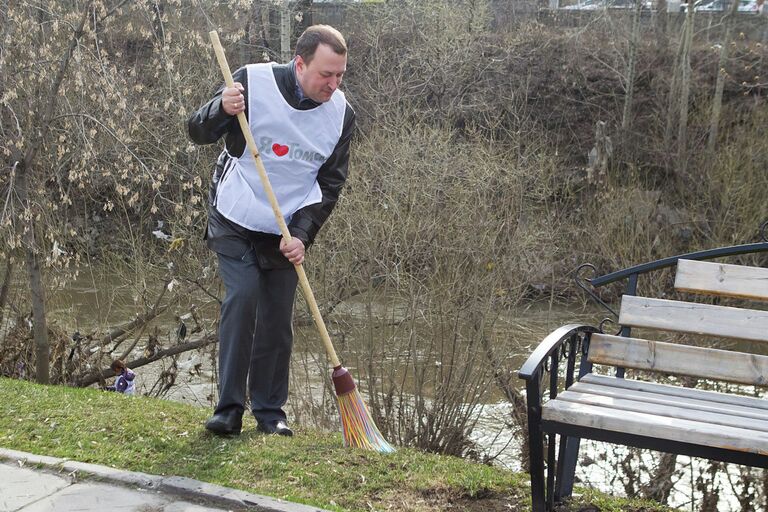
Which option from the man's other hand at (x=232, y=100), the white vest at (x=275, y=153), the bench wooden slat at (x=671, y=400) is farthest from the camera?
the white vest at (x=275, y=153)

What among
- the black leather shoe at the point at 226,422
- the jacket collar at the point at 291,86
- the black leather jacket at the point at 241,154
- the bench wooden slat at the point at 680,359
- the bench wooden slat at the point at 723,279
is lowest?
the black leather shoe at the point at 226,422

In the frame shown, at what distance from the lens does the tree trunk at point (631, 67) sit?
2116 cm

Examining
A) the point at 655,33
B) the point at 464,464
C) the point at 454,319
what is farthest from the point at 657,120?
the point at 464,464

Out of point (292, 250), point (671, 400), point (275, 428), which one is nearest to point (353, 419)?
point (275, 428)

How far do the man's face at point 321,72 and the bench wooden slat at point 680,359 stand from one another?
1.65 m

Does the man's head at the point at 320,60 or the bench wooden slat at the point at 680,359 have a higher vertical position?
the man's head at the point at 320,60

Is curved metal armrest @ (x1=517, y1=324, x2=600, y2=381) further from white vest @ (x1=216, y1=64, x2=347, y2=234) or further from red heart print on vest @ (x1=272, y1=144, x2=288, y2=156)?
red heart print on vest @ (x1=272, y1=144, x2=288, y2=156)

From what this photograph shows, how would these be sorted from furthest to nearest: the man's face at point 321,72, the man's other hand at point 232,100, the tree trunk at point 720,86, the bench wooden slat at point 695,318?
1. the tree trunk at point 720,86
2. the man's face at point 321,72
3. the man's other hand at point 232,100
4. the bench wooden slat at point 695,318

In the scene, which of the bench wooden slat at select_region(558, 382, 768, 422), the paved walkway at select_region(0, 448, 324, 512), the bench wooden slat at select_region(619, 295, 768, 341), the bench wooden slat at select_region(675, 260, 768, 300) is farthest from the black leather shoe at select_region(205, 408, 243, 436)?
the bench wooden slat at select_region(675, 260, 768, 300)

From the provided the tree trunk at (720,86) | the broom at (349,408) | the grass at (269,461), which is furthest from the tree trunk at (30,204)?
the tree trunk at (720,86)

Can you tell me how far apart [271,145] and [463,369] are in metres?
3.25

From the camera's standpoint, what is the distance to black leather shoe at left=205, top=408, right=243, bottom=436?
14.5 feet

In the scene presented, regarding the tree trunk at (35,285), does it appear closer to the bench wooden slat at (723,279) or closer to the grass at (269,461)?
the grass at (269,461)

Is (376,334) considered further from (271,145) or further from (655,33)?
(655,33)
